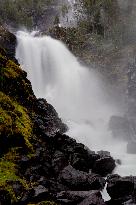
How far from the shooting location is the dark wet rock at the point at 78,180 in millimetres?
28500

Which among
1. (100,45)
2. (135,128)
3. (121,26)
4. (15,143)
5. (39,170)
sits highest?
(121,26)

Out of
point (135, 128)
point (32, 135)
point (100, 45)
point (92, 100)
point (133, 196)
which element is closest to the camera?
point (133, 196)

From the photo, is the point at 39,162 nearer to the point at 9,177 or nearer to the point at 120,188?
the point at 9,177

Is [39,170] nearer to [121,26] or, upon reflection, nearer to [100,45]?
[100,45]

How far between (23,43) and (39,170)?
193 ft

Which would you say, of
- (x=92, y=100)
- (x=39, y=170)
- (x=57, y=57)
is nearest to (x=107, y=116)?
(x=92, y=100)

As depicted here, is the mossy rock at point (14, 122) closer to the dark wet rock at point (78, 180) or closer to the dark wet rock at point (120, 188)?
the dark wet rock at point (78, 180)

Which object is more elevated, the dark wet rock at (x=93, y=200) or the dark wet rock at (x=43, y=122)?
the dark wet rock at (x=43, y=122)

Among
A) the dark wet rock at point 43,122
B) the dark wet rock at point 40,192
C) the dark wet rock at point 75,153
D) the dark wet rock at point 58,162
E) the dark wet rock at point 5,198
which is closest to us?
the dark wet rock at point 5,198

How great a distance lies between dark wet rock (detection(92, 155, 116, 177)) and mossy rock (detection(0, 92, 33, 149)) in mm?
6033

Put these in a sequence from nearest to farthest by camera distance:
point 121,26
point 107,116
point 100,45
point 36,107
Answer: point 36,107, point 107,116, point 100,45, point 121,26

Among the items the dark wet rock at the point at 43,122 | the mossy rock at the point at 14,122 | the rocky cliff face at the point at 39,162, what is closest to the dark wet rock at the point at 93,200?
the rocky cliff face at the point at 39,162

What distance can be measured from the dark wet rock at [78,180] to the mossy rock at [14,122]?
3.32m

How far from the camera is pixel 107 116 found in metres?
70.9
